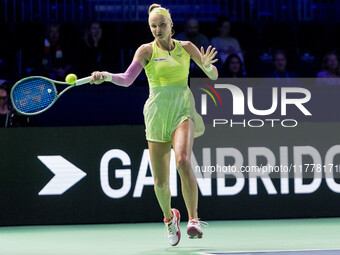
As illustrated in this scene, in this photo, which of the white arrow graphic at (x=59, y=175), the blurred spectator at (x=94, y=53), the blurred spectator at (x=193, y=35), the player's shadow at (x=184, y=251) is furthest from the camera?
the blurred spectator at (x=193, y=35)

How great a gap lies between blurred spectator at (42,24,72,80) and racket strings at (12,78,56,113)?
4.04 metres

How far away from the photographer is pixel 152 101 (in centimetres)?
618

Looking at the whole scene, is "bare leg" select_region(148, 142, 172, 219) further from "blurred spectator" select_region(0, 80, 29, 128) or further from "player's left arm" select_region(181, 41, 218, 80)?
"blurred spectator" select_region(0, 80, 29, 128)

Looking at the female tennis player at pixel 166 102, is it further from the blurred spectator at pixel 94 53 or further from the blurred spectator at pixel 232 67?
the blurred spectator at pixel 94 53

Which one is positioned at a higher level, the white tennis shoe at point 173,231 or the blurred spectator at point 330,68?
the blurred spectator at point 330,68

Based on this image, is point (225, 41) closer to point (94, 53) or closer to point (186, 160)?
point (94, 53)

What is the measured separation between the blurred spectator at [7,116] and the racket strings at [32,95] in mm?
2444

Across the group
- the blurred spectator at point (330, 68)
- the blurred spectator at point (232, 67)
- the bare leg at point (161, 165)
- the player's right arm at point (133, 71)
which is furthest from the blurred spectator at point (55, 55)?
the bare leg at point (161, 165)

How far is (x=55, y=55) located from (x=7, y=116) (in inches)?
83.9

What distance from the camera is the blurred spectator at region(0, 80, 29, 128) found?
28.2 feet

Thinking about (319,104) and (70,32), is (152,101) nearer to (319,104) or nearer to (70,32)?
(319,104)

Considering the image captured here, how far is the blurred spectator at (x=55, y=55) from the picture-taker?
33.8 ft


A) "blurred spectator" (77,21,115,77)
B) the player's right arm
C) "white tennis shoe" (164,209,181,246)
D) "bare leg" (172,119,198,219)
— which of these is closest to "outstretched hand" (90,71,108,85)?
the player's right arm

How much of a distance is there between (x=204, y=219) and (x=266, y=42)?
4.80 m
